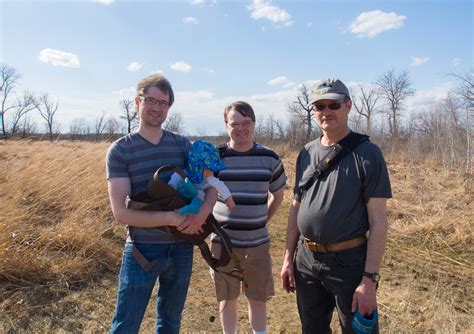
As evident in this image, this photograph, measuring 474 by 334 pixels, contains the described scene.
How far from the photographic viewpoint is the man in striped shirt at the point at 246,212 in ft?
8.25

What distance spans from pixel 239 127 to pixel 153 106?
75 cm

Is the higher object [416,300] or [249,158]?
[249,158]

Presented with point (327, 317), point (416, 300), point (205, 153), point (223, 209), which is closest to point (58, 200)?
point (223, 209)

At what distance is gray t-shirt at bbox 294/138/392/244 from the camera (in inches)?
71.2

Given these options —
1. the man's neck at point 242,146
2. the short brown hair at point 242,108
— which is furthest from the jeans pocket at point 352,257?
the short brown hair at point 242,108

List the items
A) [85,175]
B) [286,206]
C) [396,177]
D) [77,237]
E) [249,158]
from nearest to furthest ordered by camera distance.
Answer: [249,158]
[77,237]
[85,175]
[286,206]
[396,177]

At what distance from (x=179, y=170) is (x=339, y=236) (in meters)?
0.94

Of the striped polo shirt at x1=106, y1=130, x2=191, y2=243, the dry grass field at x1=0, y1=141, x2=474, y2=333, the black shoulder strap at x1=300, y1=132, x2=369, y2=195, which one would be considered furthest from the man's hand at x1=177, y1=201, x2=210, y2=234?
the dry grass field at x1=0, y1=141, x2=474, y2=333

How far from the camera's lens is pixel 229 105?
2.55m

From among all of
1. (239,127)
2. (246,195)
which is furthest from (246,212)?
(239,127)

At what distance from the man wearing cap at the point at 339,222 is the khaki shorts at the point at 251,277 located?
1.48 ft

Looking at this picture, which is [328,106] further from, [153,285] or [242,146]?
[153,285]

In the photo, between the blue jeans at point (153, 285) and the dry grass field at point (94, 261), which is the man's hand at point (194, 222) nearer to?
the blue jeans at point (153, 285)

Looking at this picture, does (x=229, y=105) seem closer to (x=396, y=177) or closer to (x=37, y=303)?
(x=37, y=303)
